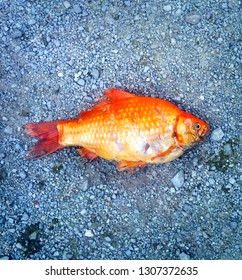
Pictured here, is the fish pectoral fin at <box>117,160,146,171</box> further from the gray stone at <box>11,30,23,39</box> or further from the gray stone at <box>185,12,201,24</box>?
the gray stone at <box>11,30,23,39</box>

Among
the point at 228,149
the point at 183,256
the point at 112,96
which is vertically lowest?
the point at 183,256

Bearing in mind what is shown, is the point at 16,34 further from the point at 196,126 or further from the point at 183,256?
the point at 183,256

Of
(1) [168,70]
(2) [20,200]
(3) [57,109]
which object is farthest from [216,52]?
(2) [20,200]

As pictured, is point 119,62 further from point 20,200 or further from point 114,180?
point 20,200

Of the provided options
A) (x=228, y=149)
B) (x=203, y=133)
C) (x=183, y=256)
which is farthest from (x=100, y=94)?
(x=183, y=256)

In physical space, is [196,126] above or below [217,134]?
above

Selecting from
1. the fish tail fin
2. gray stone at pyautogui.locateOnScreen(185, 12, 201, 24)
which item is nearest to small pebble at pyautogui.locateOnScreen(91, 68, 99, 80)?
the fish tail fin
